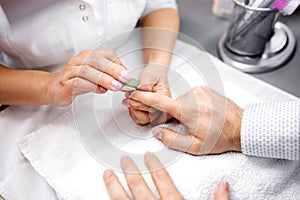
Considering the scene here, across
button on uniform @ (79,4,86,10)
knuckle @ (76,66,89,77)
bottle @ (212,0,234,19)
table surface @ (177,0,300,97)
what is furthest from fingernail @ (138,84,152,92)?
bottle @ (212,0,234,19)

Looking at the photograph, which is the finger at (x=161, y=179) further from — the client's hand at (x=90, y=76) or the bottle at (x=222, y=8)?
the bottle at (x=222, y=8)

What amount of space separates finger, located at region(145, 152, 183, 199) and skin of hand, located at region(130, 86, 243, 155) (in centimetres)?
4

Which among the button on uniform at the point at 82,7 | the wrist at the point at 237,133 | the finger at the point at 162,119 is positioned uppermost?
the button on uniform at the point at 82,7

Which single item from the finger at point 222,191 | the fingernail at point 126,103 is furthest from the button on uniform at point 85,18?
the finger at point 222,191

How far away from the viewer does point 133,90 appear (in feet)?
2.01

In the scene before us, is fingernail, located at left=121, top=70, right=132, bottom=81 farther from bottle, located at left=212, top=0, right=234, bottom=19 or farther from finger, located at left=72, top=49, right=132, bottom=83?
bottle, located at left=212, top=0, right=234, bottom=19

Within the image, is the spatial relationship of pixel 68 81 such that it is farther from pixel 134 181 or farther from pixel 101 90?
pixel 134 181

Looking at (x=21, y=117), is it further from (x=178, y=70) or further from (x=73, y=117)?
(x=178, y=70)

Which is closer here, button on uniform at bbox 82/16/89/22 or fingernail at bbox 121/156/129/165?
fingernail at bbox 121/156/129/165

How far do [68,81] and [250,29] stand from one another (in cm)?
45

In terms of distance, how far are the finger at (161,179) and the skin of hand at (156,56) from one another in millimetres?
77

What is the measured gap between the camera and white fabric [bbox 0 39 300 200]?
0.57 m

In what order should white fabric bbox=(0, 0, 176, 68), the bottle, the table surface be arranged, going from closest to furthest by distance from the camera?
1. white fabric bbox=(0, 0, 176, 68)
2. the table surface
3. the bottle

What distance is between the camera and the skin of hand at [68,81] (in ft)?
1.95
